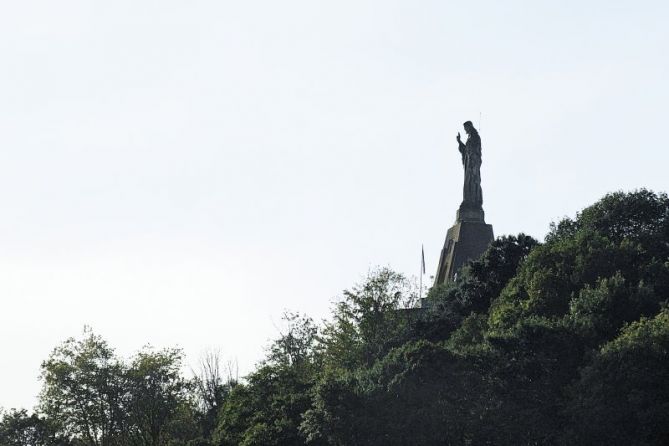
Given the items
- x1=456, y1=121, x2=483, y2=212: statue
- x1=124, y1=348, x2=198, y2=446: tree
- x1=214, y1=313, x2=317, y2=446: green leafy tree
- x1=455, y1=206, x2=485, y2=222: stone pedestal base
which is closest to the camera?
x1=214, y1=313, x2=317, y2=446: green leafy tree

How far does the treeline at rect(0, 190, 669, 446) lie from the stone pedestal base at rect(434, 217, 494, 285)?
22.4ft

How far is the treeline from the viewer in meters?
44.5

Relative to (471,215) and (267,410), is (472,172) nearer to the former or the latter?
(471,215)

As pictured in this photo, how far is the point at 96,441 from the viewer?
69.4 meters

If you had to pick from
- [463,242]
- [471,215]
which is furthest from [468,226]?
[463,242]

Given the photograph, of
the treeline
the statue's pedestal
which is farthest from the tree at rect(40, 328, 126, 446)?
the statue's pedestal

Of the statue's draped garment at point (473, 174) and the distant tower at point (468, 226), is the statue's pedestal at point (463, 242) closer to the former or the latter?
the distant tower at point (468, 226)

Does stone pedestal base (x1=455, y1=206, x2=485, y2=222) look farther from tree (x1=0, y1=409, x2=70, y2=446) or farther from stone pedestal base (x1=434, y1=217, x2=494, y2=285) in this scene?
tree (x1=0, y1=409, x2=70, y2=446)

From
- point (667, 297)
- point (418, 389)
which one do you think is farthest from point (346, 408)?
point (667, 297)

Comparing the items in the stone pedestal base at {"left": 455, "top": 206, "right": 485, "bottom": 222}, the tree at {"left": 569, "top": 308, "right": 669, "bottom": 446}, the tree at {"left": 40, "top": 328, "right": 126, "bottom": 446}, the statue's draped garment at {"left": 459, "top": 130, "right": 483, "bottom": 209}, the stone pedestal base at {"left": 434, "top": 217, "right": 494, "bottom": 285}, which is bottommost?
the tree at {"left": 569, "top": 308, "right": 669, "bottom": 446}

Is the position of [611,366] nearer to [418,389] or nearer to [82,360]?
[418,389]

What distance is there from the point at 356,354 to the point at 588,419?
75.5 ft

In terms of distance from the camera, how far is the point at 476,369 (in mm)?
48875

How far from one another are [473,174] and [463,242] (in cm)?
537
